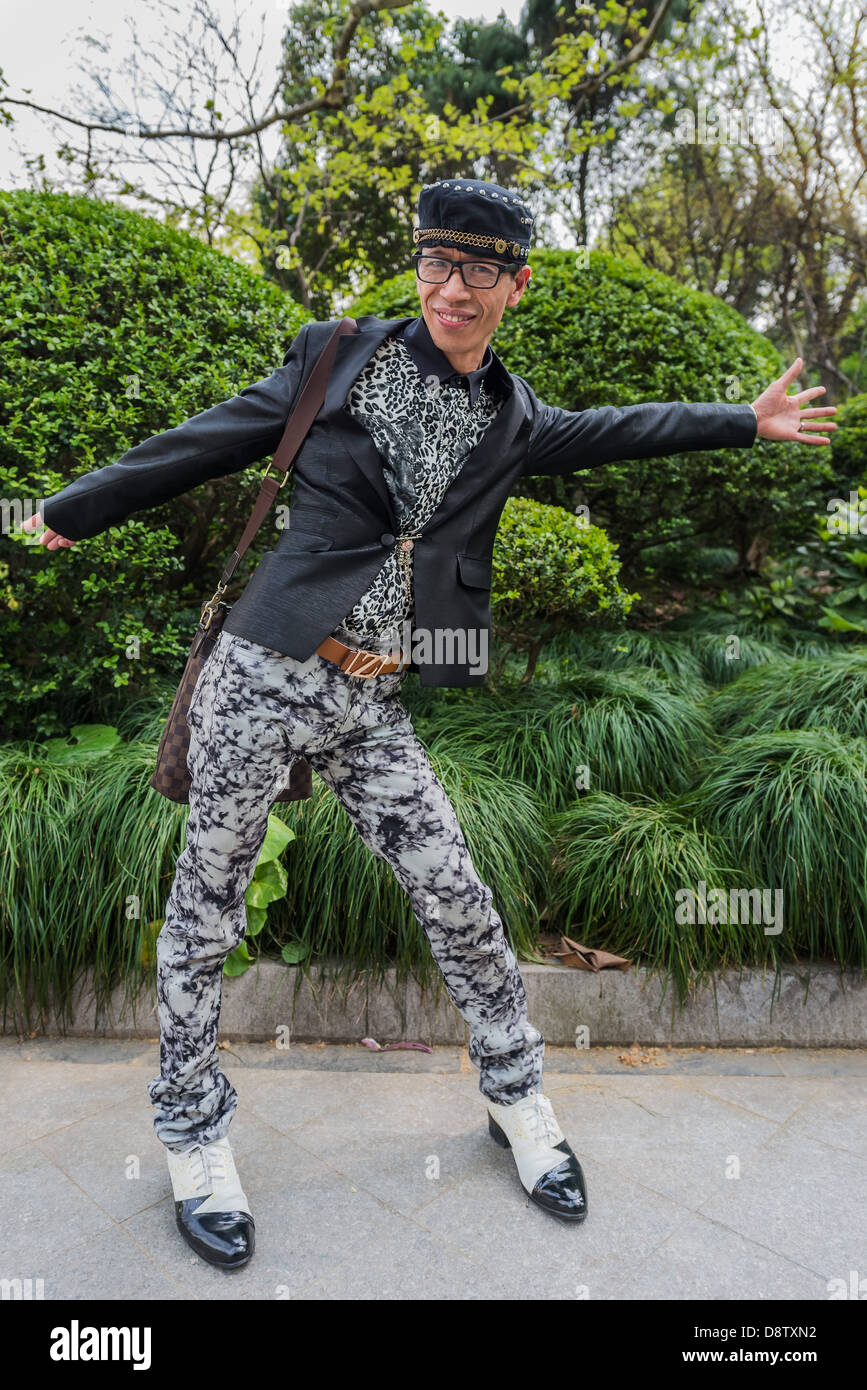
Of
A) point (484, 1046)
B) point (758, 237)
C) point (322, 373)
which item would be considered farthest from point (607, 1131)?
point (758, 237)

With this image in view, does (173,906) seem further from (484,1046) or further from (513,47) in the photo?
(513,47)

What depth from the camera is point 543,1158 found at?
208 cm

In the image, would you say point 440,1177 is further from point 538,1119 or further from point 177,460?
point 177,460

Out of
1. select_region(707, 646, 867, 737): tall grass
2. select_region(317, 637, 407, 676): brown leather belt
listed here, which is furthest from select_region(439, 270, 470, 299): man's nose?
select_region(707, 646, 867, 737): tall grass

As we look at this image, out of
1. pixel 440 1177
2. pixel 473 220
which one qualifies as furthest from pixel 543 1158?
pixel 473 220

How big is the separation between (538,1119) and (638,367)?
3879 mm

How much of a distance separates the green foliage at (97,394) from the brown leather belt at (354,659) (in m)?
1.75

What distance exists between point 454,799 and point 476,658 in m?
1.22

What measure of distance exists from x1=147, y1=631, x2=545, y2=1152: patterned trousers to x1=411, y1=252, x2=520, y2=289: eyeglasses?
81 cm

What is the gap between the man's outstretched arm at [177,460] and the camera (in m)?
1.77

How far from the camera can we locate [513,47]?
11.5 metres

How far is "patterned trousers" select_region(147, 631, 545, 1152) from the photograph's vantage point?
72.1 inches
